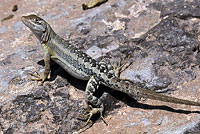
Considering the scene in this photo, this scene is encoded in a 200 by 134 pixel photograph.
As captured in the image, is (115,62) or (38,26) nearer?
(38,26)

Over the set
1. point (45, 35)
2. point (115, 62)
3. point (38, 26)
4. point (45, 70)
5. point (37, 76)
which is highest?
point (38, 26)

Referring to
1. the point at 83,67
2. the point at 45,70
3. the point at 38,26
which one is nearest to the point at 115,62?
the point at 83,67

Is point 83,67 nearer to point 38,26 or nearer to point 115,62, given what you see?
point 115,62

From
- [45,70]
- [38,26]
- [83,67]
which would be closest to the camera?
[83,67]

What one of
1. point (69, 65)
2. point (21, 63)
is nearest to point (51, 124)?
point (69, 65)

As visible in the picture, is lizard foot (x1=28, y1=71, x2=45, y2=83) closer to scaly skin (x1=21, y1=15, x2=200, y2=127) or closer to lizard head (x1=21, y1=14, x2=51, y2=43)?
scaly skin (x1=21, y1=15, x2=200, y2=127)

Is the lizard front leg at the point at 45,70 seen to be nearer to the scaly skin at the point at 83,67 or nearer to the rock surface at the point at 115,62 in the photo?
the scaly skin at the point at 83,67

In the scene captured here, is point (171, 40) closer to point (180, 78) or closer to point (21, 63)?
point (180, 78)
